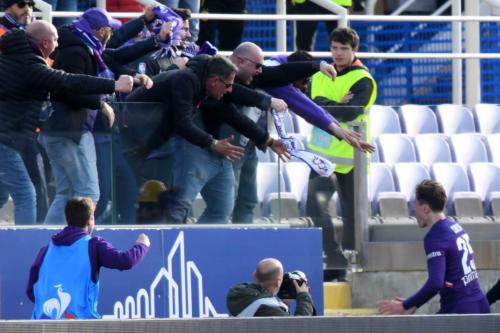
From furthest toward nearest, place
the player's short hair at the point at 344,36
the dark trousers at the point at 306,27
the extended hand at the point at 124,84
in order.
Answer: the dark trousers at the point at 306,27
the player's short hair at the point at 344,36
the extended hand at the point at 124,84

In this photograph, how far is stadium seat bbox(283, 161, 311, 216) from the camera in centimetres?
1223

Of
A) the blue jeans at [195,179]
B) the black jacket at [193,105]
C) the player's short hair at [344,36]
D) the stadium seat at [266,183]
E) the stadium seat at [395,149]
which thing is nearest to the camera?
the black jacket at [193,105]

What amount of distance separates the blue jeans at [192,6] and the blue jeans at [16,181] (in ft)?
11.3

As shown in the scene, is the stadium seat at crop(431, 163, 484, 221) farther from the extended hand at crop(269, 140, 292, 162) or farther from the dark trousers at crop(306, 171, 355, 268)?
the extended hand at crop(269, 140, 292, 162)

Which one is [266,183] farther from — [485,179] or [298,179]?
[485,179]

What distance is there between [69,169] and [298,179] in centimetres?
192

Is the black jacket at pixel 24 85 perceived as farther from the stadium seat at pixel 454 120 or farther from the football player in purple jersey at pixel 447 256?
the stadium seat at pixel 454 120

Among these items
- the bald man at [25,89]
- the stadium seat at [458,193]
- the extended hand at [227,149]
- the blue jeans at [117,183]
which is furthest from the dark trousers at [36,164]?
the stadium seat at [458,193]

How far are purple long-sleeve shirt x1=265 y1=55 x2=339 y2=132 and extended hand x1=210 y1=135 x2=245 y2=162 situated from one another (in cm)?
62

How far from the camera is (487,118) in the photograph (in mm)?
15305

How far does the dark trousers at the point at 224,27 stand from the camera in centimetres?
1537

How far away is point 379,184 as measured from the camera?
13.7 meters

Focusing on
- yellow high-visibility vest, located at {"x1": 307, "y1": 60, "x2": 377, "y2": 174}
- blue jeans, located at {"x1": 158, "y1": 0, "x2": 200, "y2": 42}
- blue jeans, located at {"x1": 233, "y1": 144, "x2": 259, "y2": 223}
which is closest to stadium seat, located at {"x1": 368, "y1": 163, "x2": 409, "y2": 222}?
yellow high-visibility vest, located at {"x1": 307, "y1": 60, "x2": 377, "y2": 174}

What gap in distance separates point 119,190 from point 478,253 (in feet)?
9.98
